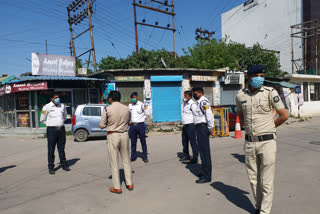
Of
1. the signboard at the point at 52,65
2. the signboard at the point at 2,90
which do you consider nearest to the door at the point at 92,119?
the signboard at the point at 52,65

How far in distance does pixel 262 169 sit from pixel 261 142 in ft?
1.14

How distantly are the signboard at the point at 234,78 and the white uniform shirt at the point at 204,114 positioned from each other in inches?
546

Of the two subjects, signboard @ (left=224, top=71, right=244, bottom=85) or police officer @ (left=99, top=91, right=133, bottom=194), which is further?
signboard @ (left=224, top=71, right=244, bottom=85)

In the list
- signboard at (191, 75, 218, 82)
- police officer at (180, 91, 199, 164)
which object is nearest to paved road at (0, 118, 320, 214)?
police officer at (180, 91, 199, 164)

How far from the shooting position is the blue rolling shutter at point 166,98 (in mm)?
16094

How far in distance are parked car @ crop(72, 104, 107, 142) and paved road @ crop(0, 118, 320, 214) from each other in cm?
366

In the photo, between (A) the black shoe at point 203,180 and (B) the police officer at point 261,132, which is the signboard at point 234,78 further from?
(B) the police officer at point 261,132

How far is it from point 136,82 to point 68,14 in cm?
1168

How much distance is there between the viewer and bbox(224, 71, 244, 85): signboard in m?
18.1

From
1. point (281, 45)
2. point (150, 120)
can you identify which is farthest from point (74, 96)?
point (281, 45)

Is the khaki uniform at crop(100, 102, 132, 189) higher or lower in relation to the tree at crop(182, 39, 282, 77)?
lower

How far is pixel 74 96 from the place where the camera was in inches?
606

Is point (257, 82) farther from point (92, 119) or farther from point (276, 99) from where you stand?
point (92, 119)

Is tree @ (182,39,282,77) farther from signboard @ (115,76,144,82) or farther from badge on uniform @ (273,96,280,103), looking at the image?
badge on uniform @ (273,96,280,103)
